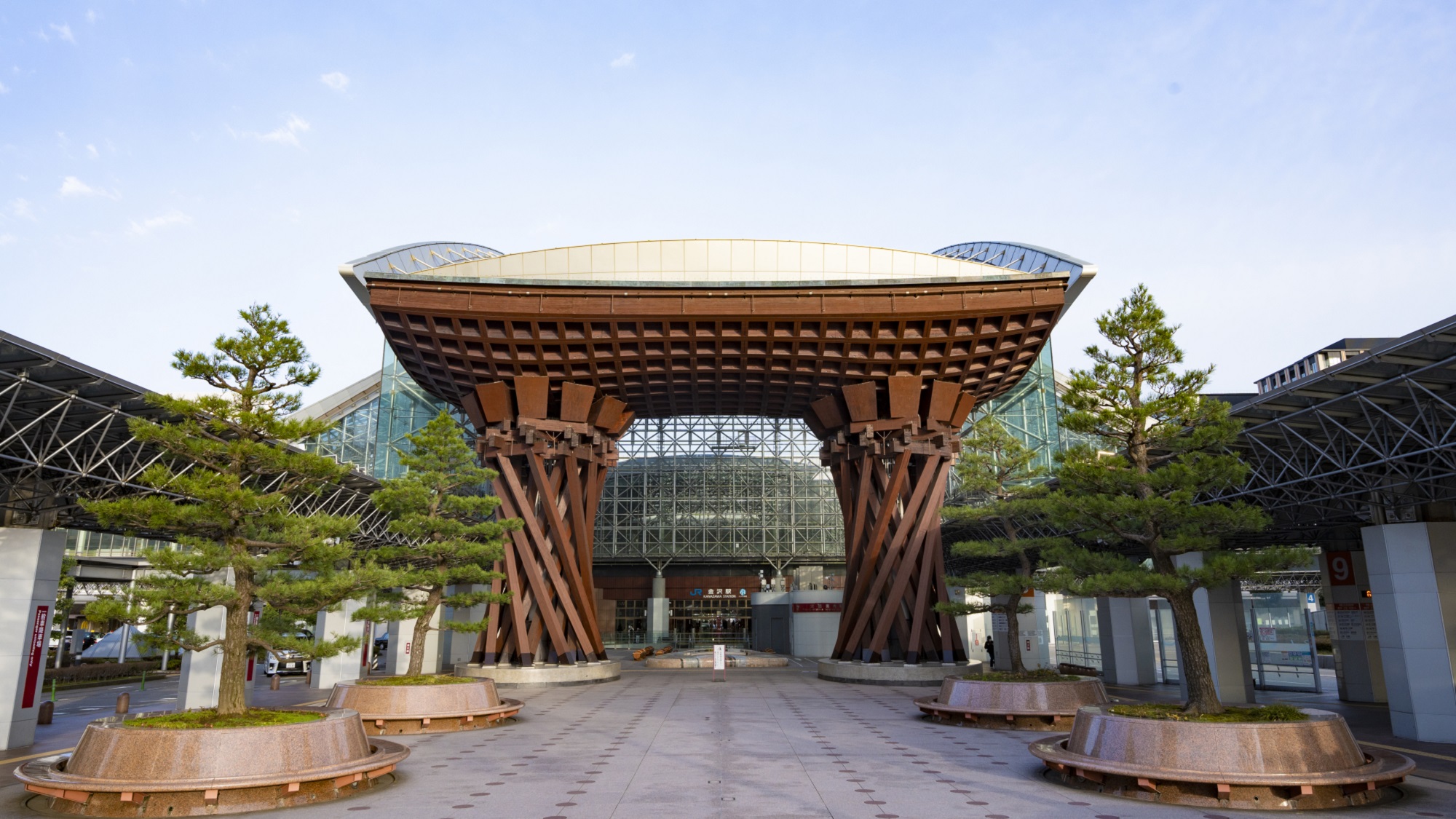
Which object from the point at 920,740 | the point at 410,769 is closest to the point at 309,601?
the point at 410,769

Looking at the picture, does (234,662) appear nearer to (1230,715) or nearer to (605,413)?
(1230,715)

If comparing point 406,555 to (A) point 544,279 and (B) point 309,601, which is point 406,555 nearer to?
(B) point 309,601

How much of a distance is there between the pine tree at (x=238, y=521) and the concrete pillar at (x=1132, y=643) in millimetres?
22623

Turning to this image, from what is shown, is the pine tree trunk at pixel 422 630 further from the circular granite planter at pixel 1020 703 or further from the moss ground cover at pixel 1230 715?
the moss ground cover at pixel 1230 715

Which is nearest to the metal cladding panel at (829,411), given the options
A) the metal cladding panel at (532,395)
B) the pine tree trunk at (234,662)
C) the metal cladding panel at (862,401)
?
the metal cladding panel at (862,401)

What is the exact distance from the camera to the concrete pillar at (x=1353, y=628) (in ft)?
71.9

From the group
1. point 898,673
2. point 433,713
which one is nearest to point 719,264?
point 898,673

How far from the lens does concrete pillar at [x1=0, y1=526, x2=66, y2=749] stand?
13945mm

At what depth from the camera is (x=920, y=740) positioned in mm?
13961

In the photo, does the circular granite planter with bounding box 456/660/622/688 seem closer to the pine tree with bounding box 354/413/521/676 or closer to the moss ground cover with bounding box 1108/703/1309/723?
the pine tree with bounding box 354/413/521/676

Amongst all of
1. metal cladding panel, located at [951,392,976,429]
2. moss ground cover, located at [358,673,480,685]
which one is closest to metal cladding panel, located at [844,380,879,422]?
metal cladding panel, located at [951,392,976,429]

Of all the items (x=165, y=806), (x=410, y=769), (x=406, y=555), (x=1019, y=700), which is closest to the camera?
(x=165, y=806)

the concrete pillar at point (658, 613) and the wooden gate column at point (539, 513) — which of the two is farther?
the concrete pillar at point (658, 613)

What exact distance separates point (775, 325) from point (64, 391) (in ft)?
53.1
